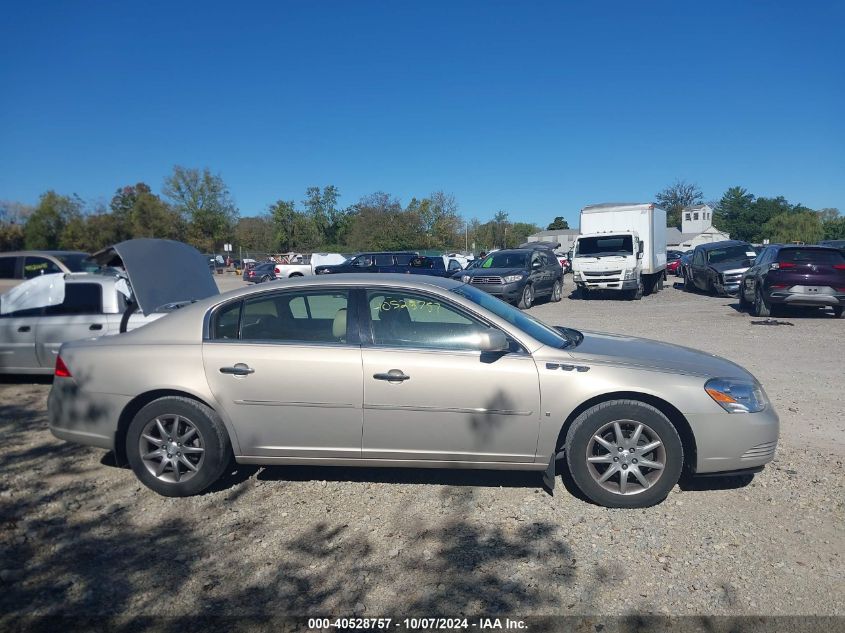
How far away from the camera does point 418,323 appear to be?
4.29 metres

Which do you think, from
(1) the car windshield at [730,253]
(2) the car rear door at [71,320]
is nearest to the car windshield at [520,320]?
(2) the car rear door at [71,320]

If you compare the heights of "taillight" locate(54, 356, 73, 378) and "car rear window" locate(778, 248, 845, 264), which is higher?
"car rear window" locate(778, 248, 845, 264)

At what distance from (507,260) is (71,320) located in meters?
13.6

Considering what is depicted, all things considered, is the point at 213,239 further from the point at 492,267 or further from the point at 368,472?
the point at 368,472

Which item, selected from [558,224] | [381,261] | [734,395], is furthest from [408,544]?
[558,224]

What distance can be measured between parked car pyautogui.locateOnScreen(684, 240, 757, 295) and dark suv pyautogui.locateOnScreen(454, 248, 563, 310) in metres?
4.99

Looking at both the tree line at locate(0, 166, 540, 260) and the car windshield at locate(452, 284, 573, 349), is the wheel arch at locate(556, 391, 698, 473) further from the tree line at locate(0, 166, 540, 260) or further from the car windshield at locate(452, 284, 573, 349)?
the tree line at locate(0, 166, 540, 260)

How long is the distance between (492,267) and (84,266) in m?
11.1

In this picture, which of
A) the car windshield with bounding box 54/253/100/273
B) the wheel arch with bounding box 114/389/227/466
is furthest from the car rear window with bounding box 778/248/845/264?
the car windshield with bounding box 54/253/100/273

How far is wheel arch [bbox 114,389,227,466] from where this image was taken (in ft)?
13.9

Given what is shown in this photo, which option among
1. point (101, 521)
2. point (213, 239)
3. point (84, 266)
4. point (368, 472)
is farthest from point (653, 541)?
point (213, 239)

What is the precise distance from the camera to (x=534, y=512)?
3979 millimetres

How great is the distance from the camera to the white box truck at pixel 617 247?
62.4ft

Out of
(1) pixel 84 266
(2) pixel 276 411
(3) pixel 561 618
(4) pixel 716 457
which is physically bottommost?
(3) pixel 561 618
